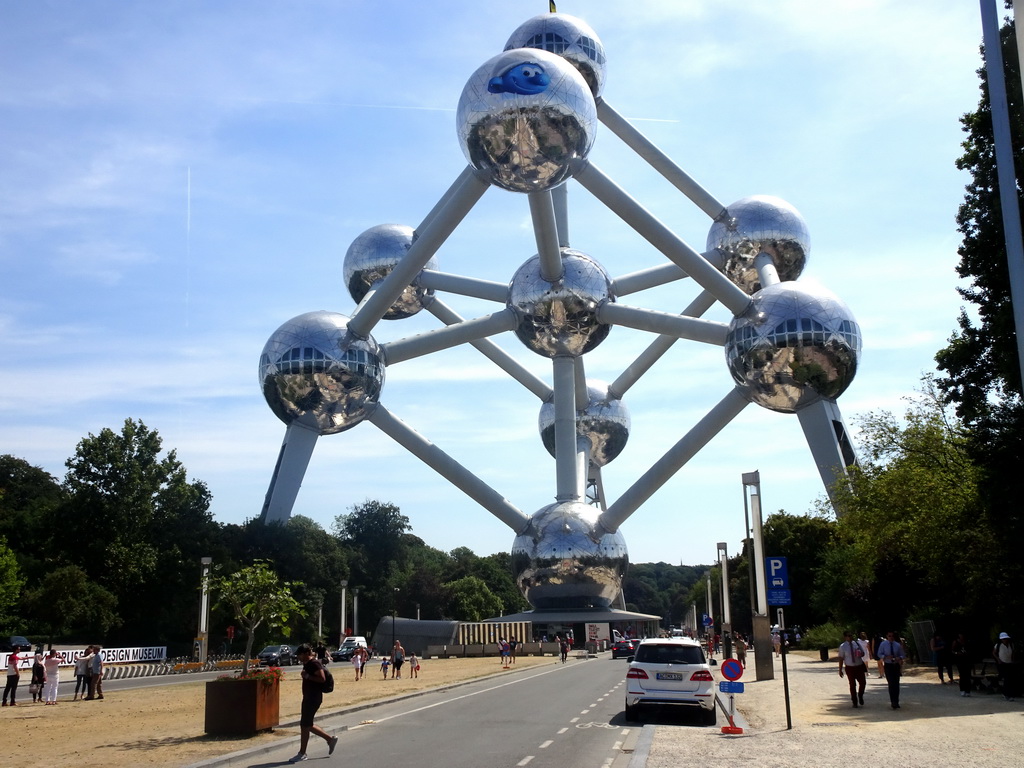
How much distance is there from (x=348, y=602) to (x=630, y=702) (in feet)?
198

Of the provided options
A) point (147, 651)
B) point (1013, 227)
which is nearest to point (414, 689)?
point (1013, 227)

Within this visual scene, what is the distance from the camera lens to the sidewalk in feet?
33.1

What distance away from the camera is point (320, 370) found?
30.6m

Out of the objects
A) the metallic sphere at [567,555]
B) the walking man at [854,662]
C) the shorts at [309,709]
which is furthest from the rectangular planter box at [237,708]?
the metallic sphere at [567,555]

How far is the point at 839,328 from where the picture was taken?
27.9 meters

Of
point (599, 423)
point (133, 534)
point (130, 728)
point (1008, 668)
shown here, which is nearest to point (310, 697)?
point (130, 728)

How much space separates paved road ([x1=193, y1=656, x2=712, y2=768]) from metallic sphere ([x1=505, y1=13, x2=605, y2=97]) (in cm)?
1986

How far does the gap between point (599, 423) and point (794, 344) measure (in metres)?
13.7

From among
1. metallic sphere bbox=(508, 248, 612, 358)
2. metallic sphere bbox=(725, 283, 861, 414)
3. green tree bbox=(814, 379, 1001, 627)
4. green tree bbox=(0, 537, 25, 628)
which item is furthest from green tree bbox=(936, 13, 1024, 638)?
green tree bbox=(0, 537, 25, 628)

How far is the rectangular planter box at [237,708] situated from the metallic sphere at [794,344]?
18233 millimetres

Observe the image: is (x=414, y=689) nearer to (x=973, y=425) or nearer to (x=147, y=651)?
(x=973, y=425)

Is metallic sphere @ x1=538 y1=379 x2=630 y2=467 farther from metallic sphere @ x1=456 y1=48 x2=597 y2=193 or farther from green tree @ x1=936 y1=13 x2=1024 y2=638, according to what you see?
green tree @ x1=936 y1=13 x2=1024 y2=638

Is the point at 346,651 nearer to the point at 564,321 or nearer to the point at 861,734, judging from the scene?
the point at 564,321

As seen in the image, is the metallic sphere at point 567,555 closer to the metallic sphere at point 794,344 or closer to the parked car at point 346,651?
the metallic sphere at point 794,344
